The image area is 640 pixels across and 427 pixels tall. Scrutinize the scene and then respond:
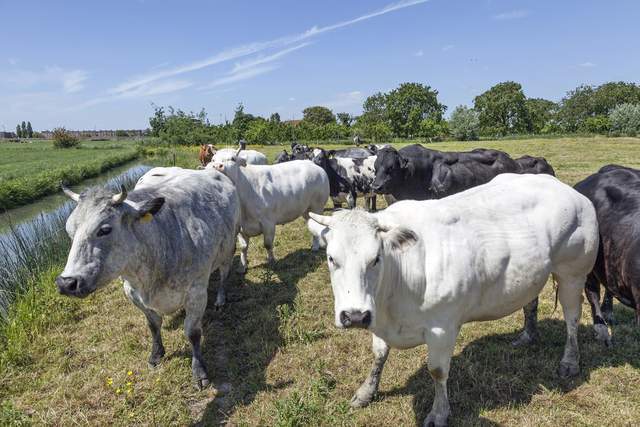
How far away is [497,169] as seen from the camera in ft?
25.4

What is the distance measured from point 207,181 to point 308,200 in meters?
2.99

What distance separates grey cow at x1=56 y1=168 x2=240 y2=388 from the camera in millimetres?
3088

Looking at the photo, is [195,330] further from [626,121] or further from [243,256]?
[626,121]

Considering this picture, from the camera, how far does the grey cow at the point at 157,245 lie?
3.09m

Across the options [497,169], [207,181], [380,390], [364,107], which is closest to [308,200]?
[207,181]

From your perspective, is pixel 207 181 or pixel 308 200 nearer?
pixel 207 181

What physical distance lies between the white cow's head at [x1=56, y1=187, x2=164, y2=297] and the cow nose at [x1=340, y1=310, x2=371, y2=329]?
1.90m

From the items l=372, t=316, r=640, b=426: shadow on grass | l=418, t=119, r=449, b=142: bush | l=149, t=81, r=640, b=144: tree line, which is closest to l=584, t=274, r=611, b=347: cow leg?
l=372, t=316, r=640, b=426: shadow on grass

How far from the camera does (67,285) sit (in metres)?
2.92

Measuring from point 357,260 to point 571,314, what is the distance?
2627 millimetres

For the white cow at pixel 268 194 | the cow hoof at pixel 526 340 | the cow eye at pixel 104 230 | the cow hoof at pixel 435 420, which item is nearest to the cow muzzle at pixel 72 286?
the cow eye at pixel 104 230

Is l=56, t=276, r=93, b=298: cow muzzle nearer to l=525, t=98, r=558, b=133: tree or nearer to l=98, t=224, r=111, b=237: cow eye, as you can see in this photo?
l=98, t=224, r=111, b=237: cow eye

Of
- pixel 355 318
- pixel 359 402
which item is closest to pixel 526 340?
pixel 359 402

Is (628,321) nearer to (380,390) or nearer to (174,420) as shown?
(380,390)
